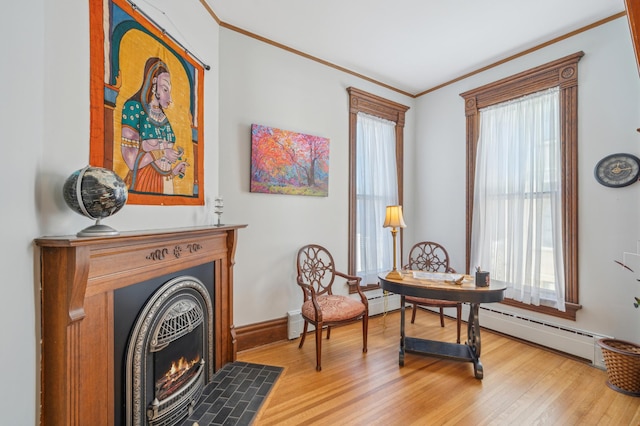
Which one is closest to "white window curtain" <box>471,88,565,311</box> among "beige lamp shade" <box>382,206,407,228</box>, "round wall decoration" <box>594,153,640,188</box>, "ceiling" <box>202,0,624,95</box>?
"round wall decoration" <box>594,153,640,188</box>

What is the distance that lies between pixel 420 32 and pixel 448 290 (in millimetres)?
2474

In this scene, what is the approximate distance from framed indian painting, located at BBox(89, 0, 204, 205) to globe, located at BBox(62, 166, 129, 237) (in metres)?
0.27

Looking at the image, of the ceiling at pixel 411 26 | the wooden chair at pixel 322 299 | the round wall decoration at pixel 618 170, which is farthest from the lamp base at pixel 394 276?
the ceiling at pixel 411 26

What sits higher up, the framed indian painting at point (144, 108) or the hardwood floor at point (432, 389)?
the framed indian painting at point (144, 108)

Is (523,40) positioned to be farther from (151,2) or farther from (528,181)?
(151,2)

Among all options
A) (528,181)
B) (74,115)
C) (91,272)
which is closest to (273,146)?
(74,115)

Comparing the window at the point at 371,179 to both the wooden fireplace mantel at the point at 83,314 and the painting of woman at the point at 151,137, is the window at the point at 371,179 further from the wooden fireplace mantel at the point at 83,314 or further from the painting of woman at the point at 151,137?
the wooden fireplace mantel at the point at 83,314

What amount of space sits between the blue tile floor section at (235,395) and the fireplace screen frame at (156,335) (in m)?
0.09

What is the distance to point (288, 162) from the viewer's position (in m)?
3.00

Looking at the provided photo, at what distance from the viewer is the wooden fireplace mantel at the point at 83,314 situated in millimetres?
1123

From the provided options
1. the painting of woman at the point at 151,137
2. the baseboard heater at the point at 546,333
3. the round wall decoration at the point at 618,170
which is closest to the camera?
the painting of woman at the point at 151,137

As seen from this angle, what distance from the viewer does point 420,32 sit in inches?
109

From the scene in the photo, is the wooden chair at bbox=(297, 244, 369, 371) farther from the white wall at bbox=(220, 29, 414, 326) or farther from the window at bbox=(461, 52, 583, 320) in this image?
the window at bbox=(461, 52, 583, 320)

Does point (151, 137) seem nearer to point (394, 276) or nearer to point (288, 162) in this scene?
point (288, 162)
